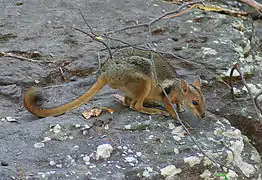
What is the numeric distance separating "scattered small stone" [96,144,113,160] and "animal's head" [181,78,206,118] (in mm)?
859

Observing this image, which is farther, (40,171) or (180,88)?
(180,88)

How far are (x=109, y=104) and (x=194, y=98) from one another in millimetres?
649

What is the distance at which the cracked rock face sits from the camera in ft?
9.84

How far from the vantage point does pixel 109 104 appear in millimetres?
3770

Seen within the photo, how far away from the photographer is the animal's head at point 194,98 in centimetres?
364

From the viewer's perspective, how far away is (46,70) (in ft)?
14.2

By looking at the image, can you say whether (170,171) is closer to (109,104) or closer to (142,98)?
(142,98)

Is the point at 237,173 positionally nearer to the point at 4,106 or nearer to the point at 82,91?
the point at 82,91

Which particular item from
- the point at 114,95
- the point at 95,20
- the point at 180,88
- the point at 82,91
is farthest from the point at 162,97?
the point at 95,20

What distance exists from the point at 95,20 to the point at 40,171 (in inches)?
104

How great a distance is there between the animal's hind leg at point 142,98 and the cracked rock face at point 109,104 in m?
0.06

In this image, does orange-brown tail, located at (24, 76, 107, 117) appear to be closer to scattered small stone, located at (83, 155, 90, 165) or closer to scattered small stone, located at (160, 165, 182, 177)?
scattered small stone, located at (83, 155, 90, 165)

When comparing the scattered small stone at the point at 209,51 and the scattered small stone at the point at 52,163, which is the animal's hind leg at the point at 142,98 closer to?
the scattered small stone at the point at 52,163

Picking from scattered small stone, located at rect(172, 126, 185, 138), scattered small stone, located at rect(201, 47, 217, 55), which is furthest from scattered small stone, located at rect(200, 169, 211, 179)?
scattered small stone, located at rect(201, 47, 217, 55)
